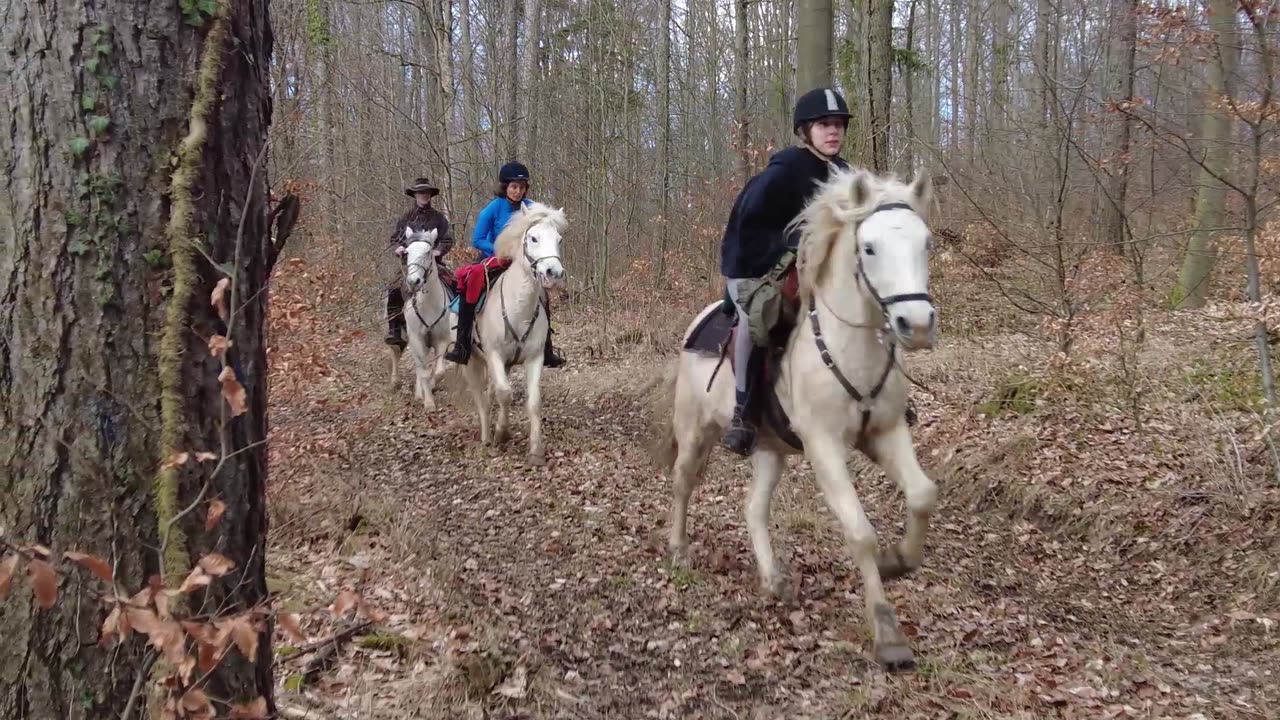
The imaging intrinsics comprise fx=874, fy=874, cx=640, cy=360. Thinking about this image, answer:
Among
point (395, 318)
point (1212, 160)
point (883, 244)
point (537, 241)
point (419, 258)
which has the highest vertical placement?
point (1212, 160)

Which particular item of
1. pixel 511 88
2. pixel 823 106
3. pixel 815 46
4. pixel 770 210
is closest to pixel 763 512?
pixel 770 210

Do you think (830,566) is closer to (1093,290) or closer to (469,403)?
(1093,290)

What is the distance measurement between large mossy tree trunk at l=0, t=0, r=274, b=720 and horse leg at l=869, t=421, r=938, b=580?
10.3 feet

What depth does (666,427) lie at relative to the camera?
21.9 ft

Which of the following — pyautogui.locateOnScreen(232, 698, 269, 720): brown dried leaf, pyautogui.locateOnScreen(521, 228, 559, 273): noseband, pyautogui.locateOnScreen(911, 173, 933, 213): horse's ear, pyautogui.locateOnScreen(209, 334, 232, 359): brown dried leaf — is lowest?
pyautogui.locateOnScreen(232, 698, 269, 720): brown dried leaf

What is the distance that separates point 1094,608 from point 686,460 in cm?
269

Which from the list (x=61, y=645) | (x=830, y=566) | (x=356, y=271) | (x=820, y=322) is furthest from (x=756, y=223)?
(x=356, y=271)

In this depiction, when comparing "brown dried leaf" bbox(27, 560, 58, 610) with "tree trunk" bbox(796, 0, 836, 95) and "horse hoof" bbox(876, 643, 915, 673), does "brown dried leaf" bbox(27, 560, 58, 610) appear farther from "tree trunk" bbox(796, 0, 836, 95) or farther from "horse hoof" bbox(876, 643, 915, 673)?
"tree trunk" bbox(796, 0, 836, 95)

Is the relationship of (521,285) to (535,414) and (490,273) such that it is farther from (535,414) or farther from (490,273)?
(535,414)

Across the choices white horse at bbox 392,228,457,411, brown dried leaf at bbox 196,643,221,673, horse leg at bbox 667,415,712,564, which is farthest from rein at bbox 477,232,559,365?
brown dried leaf at bbox 196,643,221,673

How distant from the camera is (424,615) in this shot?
4566 millimetres

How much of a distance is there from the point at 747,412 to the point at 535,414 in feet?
12.6

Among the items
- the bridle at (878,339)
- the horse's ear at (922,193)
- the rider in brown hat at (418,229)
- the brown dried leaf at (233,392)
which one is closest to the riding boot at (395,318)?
the rider in brown hat at (418,229)

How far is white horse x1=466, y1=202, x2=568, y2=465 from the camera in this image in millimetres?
8625
